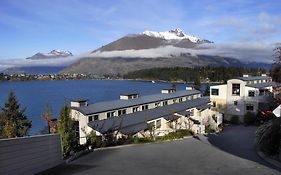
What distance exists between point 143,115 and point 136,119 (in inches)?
71.3

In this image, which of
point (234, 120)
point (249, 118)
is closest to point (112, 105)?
point (249, 118)

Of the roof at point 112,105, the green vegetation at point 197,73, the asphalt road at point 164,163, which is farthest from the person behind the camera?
the green vegetation at point 197,73

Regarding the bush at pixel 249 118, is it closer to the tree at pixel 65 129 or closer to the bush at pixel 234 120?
the bush at pixel 234 120

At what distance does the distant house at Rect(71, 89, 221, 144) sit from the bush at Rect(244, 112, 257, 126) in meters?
3.69

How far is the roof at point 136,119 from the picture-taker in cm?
2669

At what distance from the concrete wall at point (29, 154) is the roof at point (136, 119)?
14447 millimetres

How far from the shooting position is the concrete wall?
20.5 feet

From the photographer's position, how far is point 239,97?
146 ft

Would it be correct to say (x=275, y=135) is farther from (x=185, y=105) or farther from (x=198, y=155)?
(x=185, y=105)

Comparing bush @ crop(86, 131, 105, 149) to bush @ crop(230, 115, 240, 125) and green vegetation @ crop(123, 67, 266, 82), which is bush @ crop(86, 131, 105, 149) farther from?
green vegetation @ crop(123, 67, 266, 82)

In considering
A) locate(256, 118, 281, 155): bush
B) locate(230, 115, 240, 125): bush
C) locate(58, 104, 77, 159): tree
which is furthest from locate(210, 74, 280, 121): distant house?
locate(256, 118, 281, 155): bush

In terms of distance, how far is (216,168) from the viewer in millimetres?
8383

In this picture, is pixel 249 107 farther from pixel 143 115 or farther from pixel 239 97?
pixel 143 115

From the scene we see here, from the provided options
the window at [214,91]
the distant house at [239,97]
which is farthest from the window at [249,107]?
the window at [214,91]
